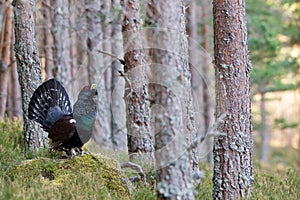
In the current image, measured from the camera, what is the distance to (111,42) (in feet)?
49.9

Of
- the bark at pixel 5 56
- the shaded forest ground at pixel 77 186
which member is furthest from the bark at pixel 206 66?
the shaded forest ground at pixel 77 186

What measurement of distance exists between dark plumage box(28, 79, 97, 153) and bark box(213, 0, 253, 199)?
2.10 meters

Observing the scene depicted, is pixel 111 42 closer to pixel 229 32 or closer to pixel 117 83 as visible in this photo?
pixel 117 83

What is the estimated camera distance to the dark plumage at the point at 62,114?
7129 millimetres

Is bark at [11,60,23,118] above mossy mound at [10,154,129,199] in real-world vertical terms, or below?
above

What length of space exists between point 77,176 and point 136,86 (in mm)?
2132

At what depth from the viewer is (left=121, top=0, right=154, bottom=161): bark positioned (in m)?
7.80

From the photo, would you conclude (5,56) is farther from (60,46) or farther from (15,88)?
(15,88)

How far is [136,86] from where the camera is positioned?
7828mm

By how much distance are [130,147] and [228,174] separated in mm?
2355

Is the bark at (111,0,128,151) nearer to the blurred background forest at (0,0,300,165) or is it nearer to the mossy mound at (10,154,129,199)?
the blurred background forest at (0,0,300,165)

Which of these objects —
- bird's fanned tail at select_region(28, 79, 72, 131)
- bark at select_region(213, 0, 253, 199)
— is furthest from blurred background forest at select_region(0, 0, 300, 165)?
bark at select_region(213, 0, 253, 199)

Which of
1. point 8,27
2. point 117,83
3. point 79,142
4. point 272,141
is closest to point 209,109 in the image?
point 117,83

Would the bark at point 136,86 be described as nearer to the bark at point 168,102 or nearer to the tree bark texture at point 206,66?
the bark at point 168,102
